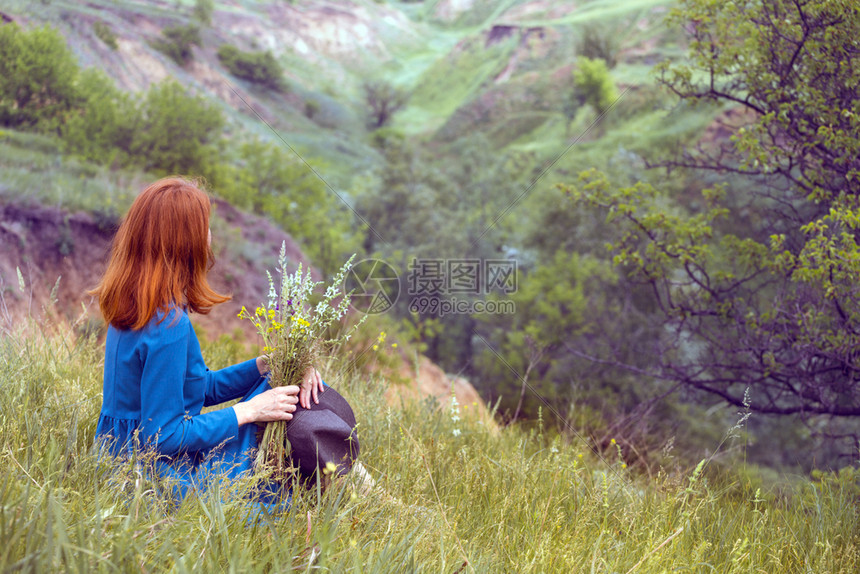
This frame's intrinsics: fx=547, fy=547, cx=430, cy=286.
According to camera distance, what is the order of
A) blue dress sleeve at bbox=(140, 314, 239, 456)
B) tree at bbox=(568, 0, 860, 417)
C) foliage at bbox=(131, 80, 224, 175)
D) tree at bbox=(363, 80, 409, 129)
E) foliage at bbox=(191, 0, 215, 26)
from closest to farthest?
blue dress sleeve at bbox=(140, 314, 239, 456)
tree at bbox=(568, 0, 860, 417)
foliage at bbox=(131, 80, 224, 175)
foliage at bbox=(191, 0, 215, 26)
tree at bbox=(363, 80, 409, 129)

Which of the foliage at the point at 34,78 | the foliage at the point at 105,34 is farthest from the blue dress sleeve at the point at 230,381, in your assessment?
the foliage at the point at 105,34

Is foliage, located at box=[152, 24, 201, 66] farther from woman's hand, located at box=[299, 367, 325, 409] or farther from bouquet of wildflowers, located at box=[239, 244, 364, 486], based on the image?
woman's hand, located at box=[299, 367, 325, 409]

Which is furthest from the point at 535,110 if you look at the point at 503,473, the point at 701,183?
the point at 503,473

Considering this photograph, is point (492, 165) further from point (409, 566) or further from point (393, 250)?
point (409, 566)

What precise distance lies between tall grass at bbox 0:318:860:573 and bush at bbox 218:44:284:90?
2850 centimetres

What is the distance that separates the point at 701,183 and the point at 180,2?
1044 inches

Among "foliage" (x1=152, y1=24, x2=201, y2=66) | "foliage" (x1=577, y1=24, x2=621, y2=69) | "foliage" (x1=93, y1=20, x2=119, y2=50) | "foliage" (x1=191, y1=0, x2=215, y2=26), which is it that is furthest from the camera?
"foliage" (x1=577, y1=24, x2=621, y2=69)

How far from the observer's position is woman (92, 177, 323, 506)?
1.72 meters

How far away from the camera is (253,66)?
2920 centimetres

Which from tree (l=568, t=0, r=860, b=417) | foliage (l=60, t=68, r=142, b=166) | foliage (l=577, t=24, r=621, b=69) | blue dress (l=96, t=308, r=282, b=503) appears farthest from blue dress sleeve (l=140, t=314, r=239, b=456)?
foliage (l=577, t=24, r=621, b=69)

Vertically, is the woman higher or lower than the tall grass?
higher
